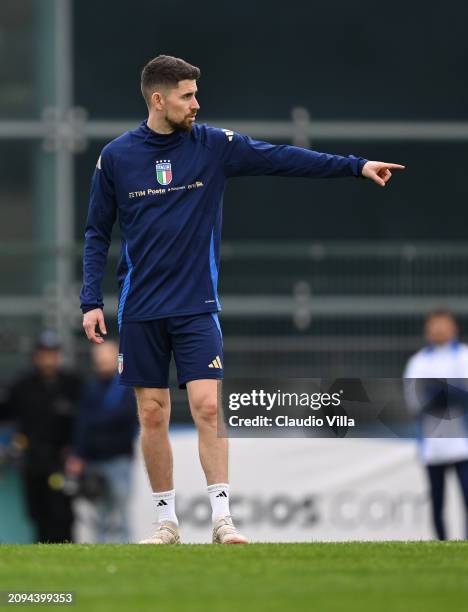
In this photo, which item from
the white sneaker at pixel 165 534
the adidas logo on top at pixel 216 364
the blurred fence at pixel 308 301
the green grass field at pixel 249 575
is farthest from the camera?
the blurred fence at pixel 308 301

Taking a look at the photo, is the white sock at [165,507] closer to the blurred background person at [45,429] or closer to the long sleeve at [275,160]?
the long sleeve at [275,160]

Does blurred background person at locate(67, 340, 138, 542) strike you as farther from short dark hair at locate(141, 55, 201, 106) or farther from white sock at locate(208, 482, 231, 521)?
short dark hair at locate(141, 55, 201, 106)

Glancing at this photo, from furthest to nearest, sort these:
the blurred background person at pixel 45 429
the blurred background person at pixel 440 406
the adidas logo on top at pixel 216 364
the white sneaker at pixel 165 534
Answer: the blurred background person at pixel 45 429
the blurred background person at pixel 440 406
the white sneaker at pixel 165 534
the adidas logo on top at pixel 216 364

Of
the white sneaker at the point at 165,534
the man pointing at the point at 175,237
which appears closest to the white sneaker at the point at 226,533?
the man pointing at the point at 175,237

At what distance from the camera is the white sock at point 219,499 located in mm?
7855

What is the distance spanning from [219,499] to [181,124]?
5.44 ft

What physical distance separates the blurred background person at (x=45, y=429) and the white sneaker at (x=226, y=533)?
19.0 ft

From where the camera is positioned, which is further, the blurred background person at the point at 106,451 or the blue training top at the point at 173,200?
the blurred background person at the point at 106,451

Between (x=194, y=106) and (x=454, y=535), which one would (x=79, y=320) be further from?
(x=194, y=106)

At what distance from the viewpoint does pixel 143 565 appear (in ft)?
22.8

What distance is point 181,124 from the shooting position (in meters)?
7.84

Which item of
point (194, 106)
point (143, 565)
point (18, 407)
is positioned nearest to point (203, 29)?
point (18, 407)

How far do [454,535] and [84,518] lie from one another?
2806 millimetres

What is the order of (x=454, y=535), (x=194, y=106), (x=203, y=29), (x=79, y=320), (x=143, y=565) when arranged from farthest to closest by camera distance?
(x=203, y=29) < (x=79, y=320) < (x=454, y=535) < (x=194, y=106) < (x=143, y=565)
